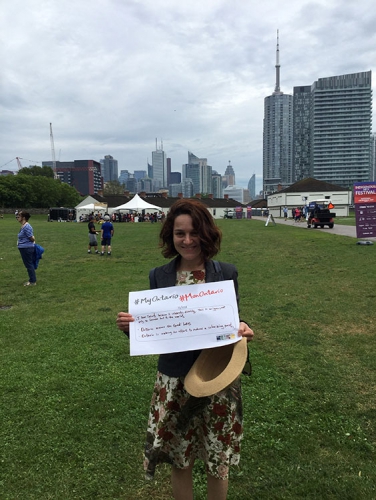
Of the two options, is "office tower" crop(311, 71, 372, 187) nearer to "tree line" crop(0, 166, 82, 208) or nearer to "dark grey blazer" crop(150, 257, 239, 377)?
"tree line" crop(0, 166, 82, 208)

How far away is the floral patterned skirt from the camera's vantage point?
192 cm

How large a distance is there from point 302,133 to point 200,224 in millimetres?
174850

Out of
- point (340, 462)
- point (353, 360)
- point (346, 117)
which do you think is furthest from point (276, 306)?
point (346, 117)

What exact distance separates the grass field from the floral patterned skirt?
2.21 feet

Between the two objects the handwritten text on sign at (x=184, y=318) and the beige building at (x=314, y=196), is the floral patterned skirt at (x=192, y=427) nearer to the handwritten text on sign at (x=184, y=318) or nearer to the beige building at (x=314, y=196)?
the handwritten text on sign at (x=184, y=318)

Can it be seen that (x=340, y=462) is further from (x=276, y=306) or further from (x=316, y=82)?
(x=316, y=82)

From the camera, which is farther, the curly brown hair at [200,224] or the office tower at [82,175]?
the office tower at [82,175]

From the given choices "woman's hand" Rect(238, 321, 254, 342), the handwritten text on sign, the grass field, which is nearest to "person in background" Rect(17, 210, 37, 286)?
the grass field

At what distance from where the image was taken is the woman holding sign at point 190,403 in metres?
1.93

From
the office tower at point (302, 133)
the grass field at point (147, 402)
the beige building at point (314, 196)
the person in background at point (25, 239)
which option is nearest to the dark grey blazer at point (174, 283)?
the grass field at point (147, 402)

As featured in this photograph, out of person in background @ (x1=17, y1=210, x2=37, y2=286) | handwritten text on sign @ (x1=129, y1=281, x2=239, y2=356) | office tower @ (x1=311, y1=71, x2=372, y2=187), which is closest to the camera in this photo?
handwritten text on sign @ (x1=129, y1=281, x2=239, y2=356)

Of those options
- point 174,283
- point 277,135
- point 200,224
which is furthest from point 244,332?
point 277,135

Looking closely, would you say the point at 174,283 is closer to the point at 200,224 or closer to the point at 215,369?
the point at 200,224

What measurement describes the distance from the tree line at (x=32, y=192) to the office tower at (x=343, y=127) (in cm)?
10527
